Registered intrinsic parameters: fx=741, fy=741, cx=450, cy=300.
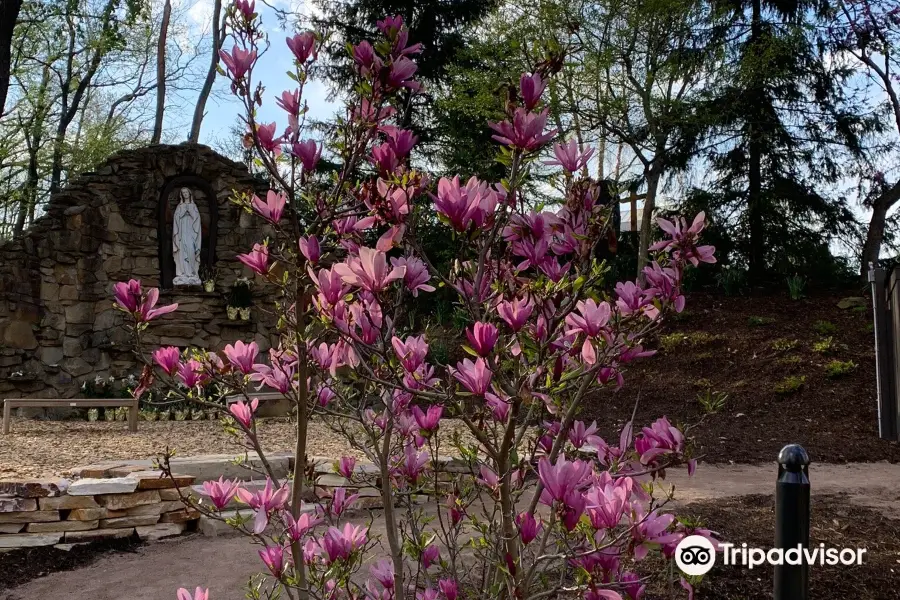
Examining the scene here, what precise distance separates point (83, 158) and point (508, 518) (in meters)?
18.2

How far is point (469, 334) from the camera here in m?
1.34

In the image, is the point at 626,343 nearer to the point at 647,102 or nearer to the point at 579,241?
the point at 579,241

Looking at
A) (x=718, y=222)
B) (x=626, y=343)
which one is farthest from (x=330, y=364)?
(x=718, y=222)

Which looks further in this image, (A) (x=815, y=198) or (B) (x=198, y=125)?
(B) (x=198, y=125)

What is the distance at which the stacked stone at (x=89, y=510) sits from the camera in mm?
4145

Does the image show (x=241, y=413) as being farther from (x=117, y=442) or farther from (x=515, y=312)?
(x=117, y=442)

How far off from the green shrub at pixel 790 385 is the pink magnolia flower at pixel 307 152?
8692 mm

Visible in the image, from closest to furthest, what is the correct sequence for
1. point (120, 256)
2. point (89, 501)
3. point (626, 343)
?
point (626, 343)
point (89, 501)
point (120, 256)

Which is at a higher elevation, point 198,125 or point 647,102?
point 198,125

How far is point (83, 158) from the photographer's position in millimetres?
17156

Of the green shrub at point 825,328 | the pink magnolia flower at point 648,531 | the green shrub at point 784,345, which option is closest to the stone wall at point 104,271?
the green shrub at point 784,345

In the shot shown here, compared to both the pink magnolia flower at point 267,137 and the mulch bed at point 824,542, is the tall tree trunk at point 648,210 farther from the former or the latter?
the pink magnolia flower at point 267,137

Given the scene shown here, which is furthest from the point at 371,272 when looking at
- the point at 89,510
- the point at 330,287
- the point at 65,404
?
the point at 65,404

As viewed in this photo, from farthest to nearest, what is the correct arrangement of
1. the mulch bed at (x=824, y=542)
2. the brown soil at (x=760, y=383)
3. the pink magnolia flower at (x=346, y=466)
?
the brown soil at (x=760, y=383) < the mulch bed at (x=824, y=542) < the pink magnolia flower at (x=346, y=466)
